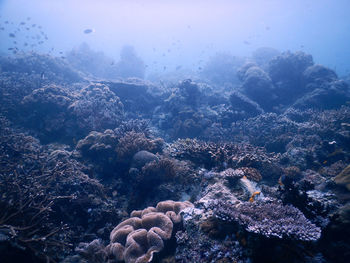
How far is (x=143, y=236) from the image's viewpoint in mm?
4023

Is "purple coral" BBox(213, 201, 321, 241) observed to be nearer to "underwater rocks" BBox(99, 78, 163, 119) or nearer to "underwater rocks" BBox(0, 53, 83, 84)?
"underwater rocks" BBox(99, 78, 163, 119)

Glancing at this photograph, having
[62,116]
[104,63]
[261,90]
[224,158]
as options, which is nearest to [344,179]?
[224,158]

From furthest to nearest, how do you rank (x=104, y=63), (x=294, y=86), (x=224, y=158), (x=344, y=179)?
(x=104, y=63), (x=294, y=86), (x=224, y=158), (x=344, y=179)

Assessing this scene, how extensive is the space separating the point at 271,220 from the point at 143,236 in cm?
255

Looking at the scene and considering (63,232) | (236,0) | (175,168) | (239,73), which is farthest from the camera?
(236,0)

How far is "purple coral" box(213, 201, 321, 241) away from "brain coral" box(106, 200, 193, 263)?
1207 millimetres

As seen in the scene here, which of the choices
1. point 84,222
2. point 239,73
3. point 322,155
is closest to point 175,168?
point 84,222

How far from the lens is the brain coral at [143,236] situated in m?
3.73

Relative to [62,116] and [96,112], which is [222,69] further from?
[62,116]

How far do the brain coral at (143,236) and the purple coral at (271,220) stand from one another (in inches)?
47.5

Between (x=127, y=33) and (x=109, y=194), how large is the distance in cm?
22259

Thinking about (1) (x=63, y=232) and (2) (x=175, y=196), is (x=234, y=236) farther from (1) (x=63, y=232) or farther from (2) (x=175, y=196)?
(1) (x=63, y=232)

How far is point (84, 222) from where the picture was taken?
523cm

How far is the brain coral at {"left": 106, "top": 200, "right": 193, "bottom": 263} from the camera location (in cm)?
373
